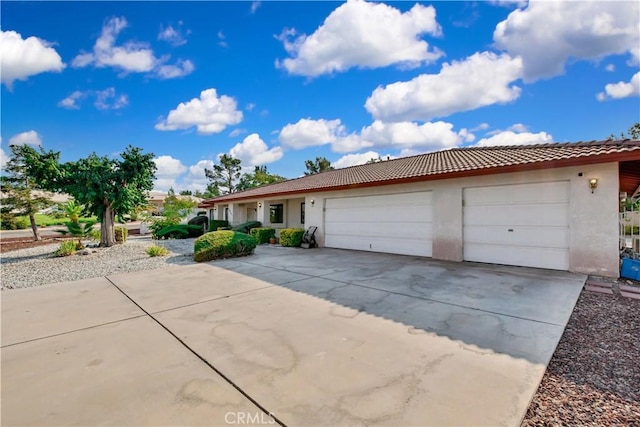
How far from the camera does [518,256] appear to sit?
7.83 metres

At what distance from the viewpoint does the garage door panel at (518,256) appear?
7211 mm

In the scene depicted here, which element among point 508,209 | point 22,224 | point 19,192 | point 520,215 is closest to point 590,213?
point 520,215

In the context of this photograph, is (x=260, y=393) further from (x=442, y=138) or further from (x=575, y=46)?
(x=442, y=138)

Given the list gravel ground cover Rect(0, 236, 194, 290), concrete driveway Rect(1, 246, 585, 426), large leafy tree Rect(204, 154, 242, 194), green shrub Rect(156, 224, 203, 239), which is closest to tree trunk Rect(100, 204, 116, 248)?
gravel ground cover Rect(0, 236, 194, 290)

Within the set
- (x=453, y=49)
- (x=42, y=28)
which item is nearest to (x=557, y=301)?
(x=453, y=49)

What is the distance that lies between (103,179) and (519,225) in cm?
1467

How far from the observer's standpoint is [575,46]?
8.60m

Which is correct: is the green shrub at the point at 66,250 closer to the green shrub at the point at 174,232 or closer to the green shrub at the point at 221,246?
the green shrub at the point at 221,246

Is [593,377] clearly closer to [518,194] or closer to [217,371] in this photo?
[217,371]

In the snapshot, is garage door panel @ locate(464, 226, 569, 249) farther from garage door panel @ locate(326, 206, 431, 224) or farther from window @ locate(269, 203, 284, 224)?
window @ locate(269, 203, 284, 224)

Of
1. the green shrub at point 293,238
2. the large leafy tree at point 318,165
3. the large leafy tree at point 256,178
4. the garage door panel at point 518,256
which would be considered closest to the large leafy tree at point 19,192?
the green shrub at point 293,238

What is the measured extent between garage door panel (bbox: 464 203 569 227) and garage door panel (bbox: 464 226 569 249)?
15 cm

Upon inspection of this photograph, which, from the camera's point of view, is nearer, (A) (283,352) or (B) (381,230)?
(A) (283,352)

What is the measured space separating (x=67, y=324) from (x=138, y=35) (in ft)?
31.3
